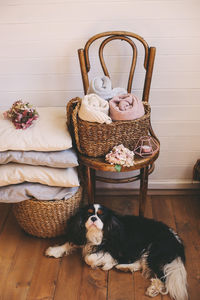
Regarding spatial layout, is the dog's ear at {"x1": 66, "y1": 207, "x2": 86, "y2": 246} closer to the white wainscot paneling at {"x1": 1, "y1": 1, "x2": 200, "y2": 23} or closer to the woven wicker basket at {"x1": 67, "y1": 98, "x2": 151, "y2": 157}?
the woven wicker basket at {"x1": 67, "y1": 98, "x2": 151, "y2": 157}

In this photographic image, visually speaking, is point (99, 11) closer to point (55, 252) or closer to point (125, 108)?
point (125, 108)

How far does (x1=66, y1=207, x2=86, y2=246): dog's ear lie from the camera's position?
1611mm

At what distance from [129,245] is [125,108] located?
2.31ft

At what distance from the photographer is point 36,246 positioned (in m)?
1.80

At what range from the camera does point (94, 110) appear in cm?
147

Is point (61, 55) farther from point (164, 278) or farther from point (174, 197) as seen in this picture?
point (164, 278)

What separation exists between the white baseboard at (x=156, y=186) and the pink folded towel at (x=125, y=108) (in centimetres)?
81

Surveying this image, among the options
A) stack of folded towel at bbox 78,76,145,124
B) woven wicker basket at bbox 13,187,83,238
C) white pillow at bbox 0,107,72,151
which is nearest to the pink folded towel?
stack of folded towel at bbox 78,76,145,124

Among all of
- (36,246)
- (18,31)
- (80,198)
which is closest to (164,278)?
(80,198)

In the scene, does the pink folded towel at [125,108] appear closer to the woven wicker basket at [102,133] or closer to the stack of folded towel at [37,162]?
the woven wicker basket at [102,133]

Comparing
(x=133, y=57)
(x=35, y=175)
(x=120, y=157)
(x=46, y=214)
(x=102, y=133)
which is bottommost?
(x=46, y=214)

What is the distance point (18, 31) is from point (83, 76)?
47cm

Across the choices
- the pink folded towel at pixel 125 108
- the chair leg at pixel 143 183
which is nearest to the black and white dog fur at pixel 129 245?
the chair leg at pixel 143 183

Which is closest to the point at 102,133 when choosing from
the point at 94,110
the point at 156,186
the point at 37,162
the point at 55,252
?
the point at 94,110
